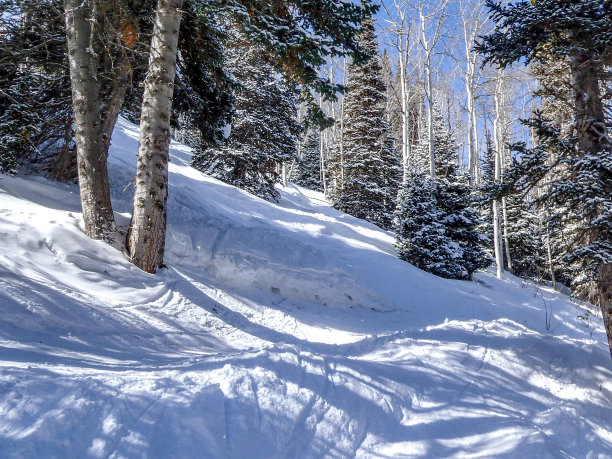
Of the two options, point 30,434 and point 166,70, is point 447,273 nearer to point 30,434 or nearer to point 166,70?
point 166,70

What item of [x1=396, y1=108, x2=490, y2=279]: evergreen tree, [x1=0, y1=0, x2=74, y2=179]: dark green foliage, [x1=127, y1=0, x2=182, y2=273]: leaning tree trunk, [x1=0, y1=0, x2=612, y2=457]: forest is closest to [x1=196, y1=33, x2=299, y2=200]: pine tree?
[x1=0, y1=0, x2=612, y2=457]: forest

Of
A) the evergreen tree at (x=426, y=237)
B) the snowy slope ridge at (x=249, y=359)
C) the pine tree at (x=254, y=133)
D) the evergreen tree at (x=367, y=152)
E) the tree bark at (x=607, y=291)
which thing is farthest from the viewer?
the evergreen tree at (x=367, y=152)

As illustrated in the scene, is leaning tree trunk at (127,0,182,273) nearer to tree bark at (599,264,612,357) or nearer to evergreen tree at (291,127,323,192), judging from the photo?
tree bark at (599,264,612,357)

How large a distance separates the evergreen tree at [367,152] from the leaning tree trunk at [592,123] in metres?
15.4

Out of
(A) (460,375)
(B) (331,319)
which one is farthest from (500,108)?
(A) (460,375)

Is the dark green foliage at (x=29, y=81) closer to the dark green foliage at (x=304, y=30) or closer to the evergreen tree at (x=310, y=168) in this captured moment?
the dark green foliage at (x=304, y=30)

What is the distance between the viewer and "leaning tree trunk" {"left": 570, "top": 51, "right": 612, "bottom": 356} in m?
4.46

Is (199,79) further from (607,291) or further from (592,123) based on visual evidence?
(607,291)

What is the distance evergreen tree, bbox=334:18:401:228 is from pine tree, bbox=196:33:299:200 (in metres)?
6.00

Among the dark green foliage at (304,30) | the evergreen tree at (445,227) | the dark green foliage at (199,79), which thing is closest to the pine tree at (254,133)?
the dark green foliage at (199,79)

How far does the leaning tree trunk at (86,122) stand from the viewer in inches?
227

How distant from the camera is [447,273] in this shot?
12602mm

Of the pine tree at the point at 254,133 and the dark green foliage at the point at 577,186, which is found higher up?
the pine tree at the point at 254,133

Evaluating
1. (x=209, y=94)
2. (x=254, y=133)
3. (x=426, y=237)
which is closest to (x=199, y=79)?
(x=209, y=94)
